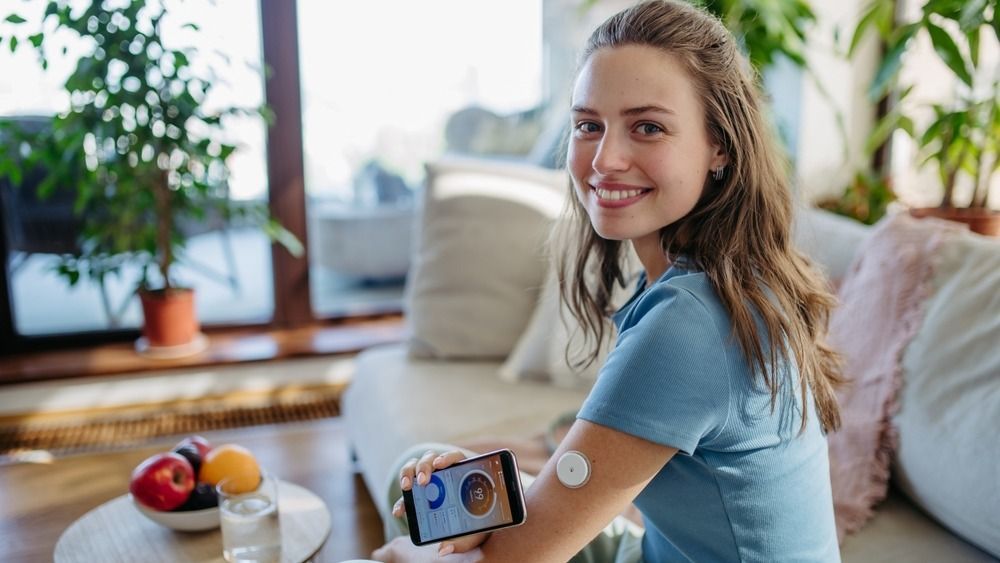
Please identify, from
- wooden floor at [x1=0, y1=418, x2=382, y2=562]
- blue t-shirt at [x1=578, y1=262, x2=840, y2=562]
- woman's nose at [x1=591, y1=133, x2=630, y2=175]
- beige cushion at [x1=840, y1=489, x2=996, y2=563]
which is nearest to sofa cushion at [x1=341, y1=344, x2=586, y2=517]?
wooden floor at [x1=0, y1=418, x2=382, y2=562]

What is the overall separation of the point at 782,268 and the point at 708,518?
12.6 inches

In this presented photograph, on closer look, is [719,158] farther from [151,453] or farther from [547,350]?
[151,453]

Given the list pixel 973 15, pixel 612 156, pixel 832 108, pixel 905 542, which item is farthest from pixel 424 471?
pixel 832 108

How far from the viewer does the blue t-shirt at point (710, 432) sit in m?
0.92

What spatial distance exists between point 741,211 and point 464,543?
53 cm

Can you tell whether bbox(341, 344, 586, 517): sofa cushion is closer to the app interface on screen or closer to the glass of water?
the glass of water

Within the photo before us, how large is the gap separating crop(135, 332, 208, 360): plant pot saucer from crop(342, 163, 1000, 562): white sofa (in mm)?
743

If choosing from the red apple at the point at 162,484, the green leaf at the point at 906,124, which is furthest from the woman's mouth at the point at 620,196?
the green leaf at the point at 906,124

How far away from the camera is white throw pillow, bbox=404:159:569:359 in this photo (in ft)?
7.41

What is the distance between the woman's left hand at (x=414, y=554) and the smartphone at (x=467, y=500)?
0.03m

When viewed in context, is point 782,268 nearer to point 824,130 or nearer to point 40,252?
point 824,130

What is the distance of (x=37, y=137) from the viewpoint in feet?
8.25

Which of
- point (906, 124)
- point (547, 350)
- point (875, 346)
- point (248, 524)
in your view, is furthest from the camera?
point (906, 124)

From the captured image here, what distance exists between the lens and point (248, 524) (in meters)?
1.34
